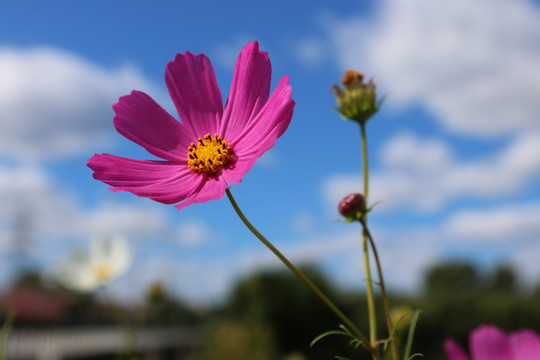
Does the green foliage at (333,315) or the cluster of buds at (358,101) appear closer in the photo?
the cluster of buds at (358,101)

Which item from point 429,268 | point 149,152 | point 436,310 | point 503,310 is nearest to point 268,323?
point 436,310

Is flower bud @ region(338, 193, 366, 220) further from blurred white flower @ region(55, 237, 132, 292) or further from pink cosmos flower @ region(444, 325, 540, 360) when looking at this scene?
blurred white flower @ region(55, 237, 132, 292)

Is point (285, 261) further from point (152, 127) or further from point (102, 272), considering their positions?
point (102, 272)

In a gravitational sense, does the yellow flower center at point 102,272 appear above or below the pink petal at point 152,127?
above

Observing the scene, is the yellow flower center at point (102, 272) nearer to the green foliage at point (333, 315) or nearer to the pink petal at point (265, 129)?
the pink petal at point (265, 129)

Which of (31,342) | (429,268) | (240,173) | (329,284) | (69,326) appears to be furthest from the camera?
(429,268)

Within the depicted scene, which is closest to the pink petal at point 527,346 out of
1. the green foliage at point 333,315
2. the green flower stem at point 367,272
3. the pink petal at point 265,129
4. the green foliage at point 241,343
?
the green flower stem at point 367,272

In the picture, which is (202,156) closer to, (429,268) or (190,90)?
(190,90)
